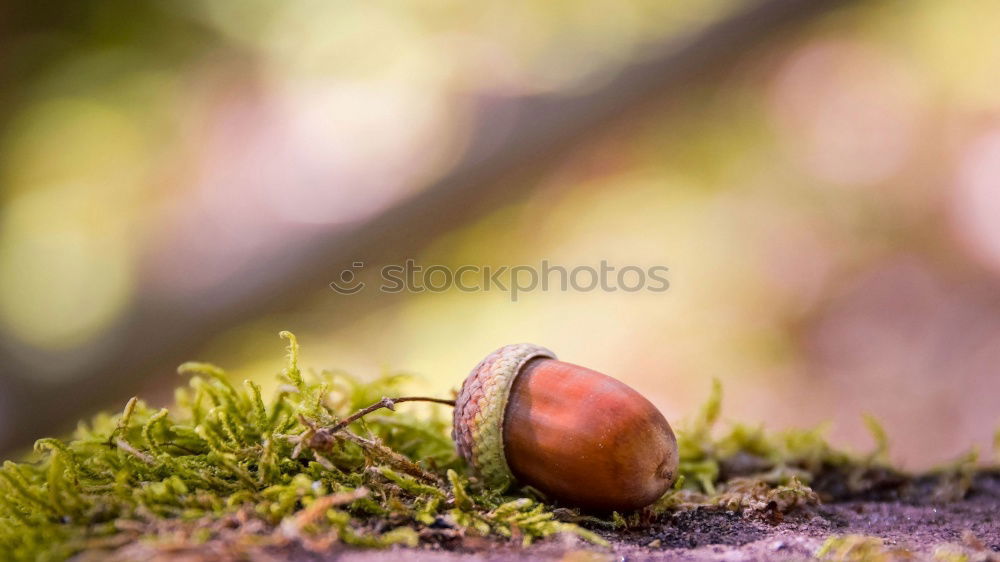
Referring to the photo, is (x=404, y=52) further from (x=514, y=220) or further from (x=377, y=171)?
(x=514, y=220)

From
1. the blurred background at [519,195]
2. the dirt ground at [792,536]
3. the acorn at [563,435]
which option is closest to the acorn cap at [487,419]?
the acorn at [563,435]

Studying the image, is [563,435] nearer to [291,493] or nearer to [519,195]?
[291,493]

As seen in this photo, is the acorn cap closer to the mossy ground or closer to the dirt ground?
the mossy ground

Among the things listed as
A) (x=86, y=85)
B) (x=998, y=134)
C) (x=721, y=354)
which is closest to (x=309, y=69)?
(x=86, y=85)

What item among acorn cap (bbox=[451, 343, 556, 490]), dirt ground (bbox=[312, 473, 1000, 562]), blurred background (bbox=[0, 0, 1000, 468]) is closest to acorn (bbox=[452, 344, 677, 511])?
acorn cap (bbox=[451, 343, 556, 490])

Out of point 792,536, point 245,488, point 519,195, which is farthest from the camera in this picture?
point 519,195

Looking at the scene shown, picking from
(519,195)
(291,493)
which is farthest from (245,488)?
(519,195)

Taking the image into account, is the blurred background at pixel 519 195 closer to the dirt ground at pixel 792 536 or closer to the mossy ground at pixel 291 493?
the mossy ground at pixel 291 493
